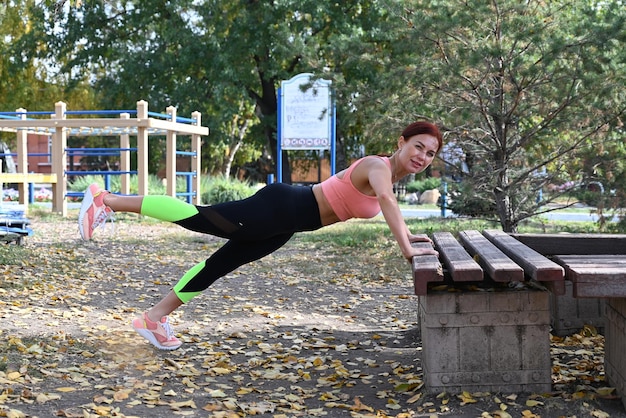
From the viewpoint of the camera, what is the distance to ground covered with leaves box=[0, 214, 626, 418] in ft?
13.3

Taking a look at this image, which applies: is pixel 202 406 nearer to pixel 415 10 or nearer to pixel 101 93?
pixel 415 10

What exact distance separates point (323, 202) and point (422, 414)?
126 centimetres

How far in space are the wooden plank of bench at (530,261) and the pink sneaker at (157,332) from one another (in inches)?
80.4

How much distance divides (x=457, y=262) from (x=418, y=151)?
2.23ft

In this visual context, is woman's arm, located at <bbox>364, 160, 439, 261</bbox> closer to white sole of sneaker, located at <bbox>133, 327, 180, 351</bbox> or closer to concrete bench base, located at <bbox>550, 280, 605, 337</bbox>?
concrete bench base, located at <bbox>550, 280, 605, 337</bbox>

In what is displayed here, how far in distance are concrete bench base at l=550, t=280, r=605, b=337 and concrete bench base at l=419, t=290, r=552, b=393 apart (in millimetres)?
1394

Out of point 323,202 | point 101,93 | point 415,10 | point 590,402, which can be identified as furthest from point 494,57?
point 101,93

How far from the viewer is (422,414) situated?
391cm

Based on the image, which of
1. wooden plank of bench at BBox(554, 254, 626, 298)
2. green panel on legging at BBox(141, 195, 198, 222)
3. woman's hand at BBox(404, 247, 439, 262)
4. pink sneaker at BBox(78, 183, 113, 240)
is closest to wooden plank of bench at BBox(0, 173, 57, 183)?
pink sneaker at BBox(78, 183, 113, 240)

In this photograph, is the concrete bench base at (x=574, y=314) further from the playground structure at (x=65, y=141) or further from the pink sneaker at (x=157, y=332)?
the playground structure at (x=65, y=141)

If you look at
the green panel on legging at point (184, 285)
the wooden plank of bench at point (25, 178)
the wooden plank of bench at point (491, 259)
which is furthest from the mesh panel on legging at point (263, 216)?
the wooden plank of bench at point (25, 178)

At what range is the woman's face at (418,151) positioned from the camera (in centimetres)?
445

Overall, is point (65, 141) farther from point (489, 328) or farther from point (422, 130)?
point (489, 328)

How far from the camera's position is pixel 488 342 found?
4129 millimetres
